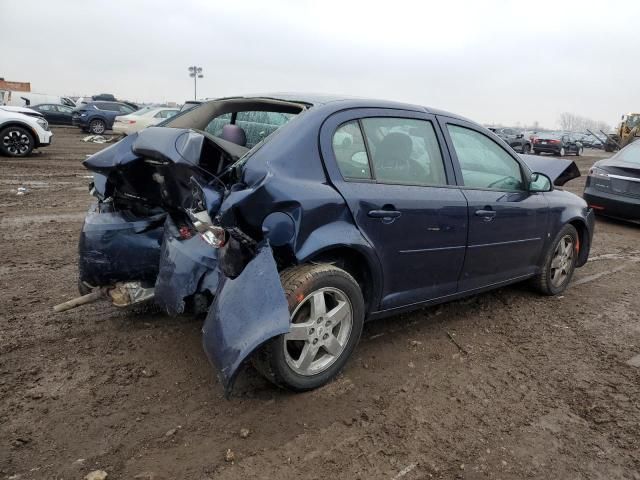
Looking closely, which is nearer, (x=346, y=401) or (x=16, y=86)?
(x=346, y=401)

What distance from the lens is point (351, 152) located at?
3.07 metres

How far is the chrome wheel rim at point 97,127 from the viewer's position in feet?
75.0

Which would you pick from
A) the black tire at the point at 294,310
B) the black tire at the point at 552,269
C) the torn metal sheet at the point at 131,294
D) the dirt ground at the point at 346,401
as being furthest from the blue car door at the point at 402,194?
the torn metal sheet at the point at 131,294

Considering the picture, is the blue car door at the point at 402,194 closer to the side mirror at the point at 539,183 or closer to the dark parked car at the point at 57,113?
the side mirror at the point at 539,183

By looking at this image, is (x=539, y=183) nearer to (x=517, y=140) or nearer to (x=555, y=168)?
(x=555, y=168)

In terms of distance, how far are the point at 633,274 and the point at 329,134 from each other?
4.49m

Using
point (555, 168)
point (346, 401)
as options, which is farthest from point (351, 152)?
point (555, 168)

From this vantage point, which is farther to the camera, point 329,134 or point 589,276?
point 589,276

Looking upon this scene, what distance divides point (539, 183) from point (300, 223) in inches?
98.2

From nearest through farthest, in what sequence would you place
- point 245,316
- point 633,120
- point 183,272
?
point 245,316
point 183,272
point 633,120

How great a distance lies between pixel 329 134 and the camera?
2.96 metres

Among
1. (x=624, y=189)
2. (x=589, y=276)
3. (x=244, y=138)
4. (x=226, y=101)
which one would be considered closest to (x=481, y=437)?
(x=244, y=138)

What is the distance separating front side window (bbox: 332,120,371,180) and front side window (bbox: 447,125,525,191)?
34.4 inches

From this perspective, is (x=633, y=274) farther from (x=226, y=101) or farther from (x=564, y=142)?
(x=564, y=142)
